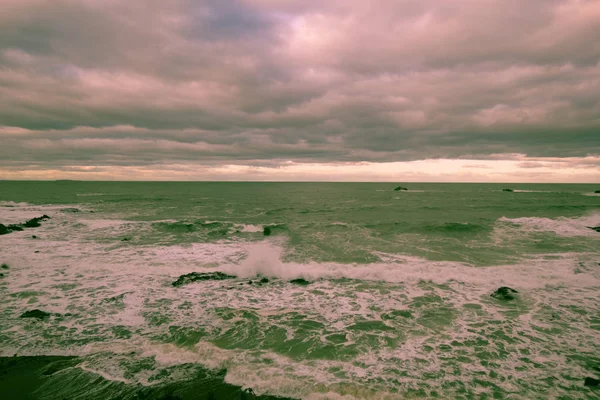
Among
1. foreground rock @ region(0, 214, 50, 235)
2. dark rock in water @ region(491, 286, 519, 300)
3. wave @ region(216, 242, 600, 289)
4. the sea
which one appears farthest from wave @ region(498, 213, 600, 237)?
foreground rock @ region(0, 214, 50, 235)

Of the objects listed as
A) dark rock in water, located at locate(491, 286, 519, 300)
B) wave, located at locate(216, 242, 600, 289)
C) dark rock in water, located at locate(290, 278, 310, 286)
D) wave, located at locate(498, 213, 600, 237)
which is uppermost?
wave, located at locate(498, 213, 600, 237)

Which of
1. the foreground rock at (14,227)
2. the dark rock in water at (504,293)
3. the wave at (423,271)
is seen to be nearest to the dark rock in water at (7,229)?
the foreground rock at (14,227)

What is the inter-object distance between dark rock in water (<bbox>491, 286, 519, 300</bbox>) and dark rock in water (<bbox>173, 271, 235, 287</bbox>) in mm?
10856

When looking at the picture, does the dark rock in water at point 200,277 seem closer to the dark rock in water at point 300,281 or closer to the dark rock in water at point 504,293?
the dark rock in water at point 300,281

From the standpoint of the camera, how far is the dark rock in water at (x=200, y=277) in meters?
13.4

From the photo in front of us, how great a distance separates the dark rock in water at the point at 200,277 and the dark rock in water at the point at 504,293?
10.9 metres

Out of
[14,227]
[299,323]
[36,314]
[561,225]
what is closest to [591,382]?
[299,323]

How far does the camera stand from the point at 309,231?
2777cm

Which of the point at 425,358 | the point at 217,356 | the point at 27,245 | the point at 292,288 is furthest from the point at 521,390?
the point at 27,245

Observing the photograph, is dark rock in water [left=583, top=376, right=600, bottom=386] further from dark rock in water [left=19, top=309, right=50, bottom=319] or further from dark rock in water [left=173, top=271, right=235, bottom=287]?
dark rock in water [left=19, top=309, right=50, bottom=319]

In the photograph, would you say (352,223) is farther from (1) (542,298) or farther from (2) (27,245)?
(2) (27,245)

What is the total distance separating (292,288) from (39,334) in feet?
26.8

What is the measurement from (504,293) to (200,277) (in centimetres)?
1237

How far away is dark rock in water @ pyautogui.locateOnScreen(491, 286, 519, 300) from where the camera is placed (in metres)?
11.5
